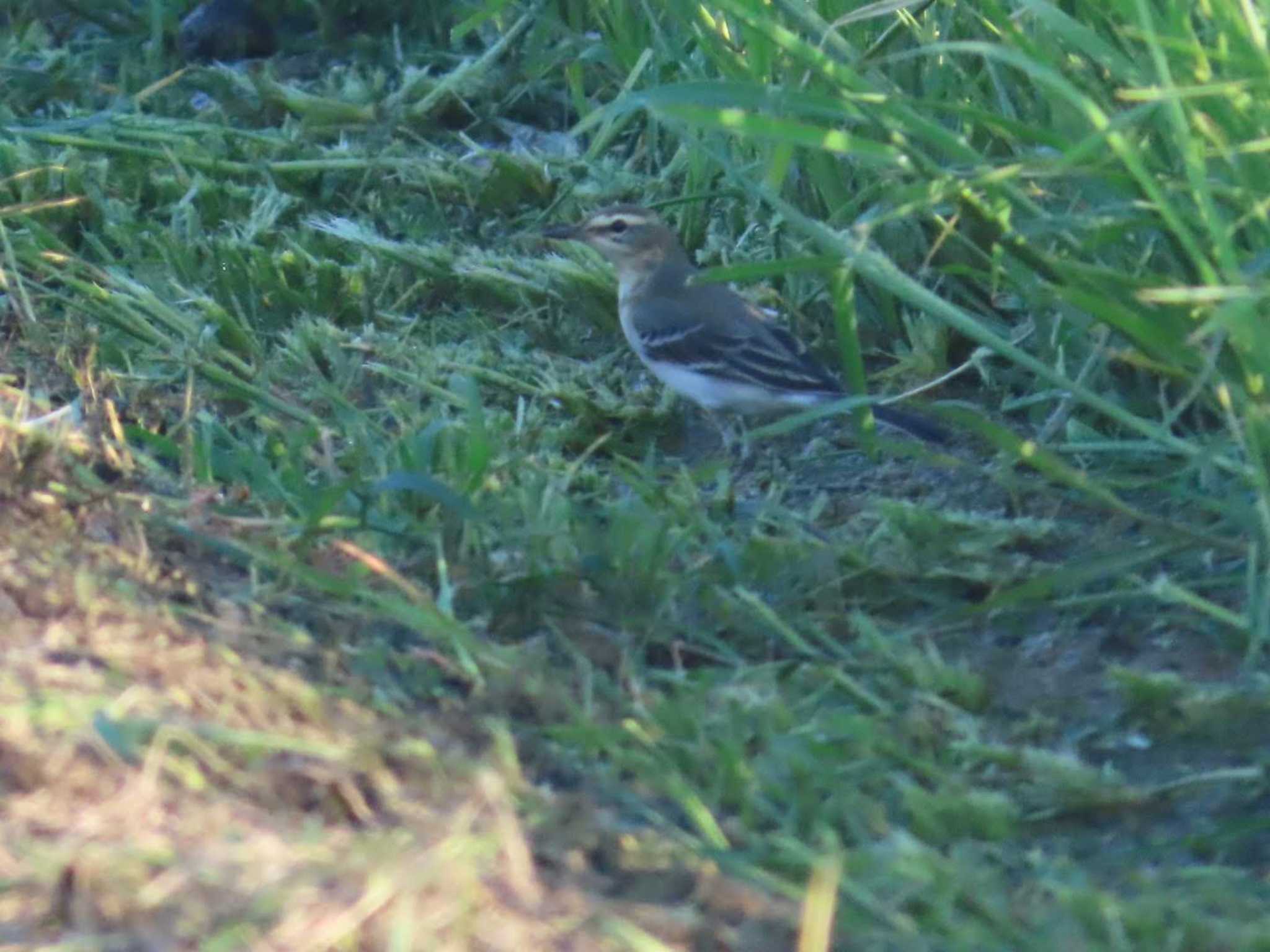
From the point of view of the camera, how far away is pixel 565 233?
19.1 ft

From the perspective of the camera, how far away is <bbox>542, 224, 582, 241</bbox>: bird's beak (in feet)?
19.1

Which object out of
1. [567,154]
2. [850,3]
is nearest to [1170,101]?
[850,3]

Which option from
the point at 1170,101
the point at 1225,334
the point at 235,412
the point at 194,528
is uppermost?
the point at 1170,101

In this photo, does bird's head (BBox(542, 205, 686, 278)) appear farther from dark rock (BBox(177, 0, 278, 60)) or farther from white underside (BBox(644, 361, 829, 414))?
dark rock (BBox(177, 0, 278, 60))

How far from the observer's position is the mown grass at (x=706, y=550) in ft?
9.06

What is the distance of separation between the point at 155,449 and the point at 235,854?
198 cm

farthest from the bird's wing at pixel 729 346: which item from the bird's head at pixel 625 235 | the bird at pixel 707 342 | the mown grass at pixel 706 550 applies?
the bird's head at pixel 625 235

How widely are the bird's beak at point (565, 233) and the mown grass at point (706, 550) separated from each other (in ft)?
0.47

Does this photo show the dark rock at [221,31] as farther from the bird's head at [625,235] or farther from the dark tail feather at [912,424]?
the dark tail feather at [912,424]

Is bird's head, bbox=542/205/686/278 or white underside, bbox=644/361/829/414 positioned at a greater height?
bird's head, bbox=542/205/686/278

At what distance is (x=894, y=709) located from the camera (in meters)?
3.40

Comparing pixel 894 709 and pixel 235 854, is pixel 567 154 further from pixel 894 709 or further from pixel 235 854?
pixel 235 854

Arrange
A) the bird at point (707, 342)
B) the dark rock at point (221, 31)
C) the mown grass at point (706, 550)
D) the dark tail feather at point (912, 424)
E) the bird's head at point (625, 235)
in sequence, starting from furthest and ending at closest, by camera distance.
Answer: the dark rock at point (221, 31), the bird's head at point (625, 235), the bird at point (707, 342), the dark tail feather at point (912, 424), the mown grass at point (706, 550)

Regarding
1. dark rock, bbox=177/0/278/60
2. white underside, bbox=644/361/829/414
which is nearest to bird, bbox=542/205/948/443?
white underside, bbox=644/361/829/414
